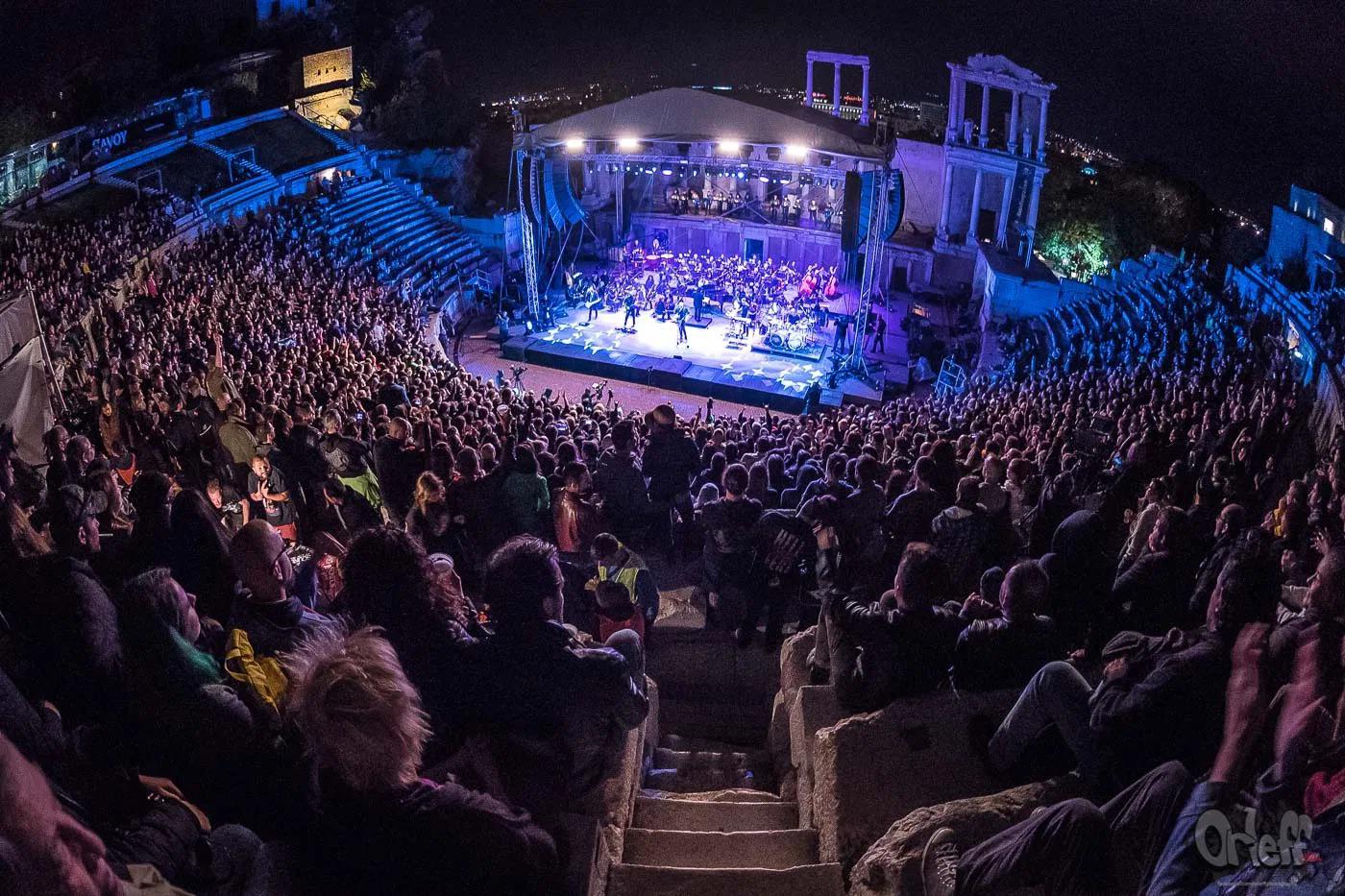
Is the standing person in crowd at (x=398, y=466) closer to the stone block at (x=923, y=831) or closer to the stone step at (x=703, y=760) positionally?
the stone step at (x=703, y=760)

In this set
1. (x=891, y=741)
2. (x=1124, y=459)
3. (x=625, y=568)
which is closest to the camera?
(x=891, y=741)

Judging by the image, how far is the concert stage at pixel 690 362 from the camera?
21.5 meters

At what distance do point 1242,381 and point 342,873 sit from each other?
1384 centimetres

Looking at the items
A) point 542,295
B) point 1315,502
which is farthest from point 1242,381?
point 542,295

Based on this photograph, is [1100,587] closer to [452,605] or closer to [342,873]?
[452,605]

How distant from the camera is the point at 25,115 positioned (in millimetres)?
33875

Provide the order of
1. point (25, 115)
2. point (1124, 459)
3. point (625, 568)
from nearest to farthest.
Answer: point (625, 568) → point (1124, 459) → point (25, 115)

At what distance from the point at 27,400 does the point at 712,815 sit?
8856 millimetres

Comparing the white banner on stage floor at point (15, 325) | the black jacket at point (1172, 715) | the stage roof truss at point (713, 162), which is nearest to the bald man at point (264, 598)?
the black jacket at point (1172, 715)

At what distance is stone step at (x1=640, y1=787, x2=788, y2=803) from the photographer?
15.1 feet

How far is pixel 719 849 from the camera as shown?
12.7ft

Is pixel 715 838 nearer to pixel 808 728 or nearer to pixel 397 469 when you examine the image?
pixel 808 728

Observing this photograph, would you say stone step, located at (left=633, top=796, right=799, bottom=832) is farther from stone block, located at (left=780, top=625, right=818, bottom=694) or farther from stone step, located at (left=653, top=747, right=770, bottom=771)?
stone block, located at (left=780, top=625, right=818, bottom=694)

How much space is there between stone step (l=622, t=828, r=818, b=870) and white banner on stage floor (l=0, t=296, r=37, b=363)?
8896mm
